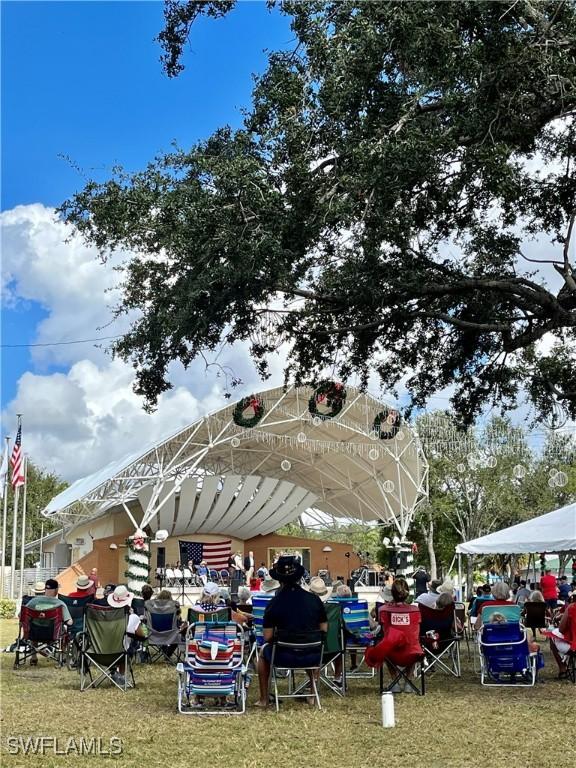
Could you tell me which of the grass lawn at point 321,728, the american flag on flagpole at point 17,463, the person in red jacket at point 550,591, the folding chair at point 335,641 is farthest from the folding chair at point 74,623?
the american flag on flagpole at point 17,463

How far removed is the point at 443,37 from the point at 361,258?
2.31 meters

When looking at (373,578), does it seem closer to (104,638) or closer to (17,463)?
(17,463)

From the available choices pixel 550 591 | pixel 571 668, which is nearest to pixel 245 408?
pixel 550 591

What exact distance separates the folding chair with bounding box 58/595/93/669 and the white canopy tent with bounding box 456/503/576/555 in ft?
21.1

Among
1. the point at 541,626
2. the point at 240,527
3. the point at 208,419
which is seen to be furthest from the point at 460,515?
the point at 541,626

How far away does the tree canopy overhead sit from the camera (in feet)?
23.6

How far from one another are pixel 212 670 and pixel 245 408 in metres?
23.0

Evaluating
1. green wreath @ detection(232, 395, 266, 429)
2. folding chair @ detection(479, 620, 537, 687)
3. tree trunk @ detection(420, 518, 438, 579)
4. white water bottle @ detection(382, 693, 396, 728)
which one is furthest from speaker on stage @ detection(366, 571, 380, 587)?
white water bottle @ detection(382, 693, 396, 728)

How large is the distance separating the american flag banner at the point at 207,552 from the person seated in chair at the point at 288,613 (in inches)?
1301

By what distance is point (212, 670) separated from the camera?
7.03 m

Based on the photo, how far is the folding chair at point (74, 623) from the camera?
33.7 ft

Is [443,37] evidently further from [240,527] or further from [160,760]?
[240,527]

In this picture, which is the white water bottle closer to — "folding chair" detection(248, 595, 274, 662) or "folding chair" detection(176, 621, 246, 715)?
"folding chair" detection(176, 621, 246, 715)

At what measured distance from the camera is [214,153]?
8.62 meters
